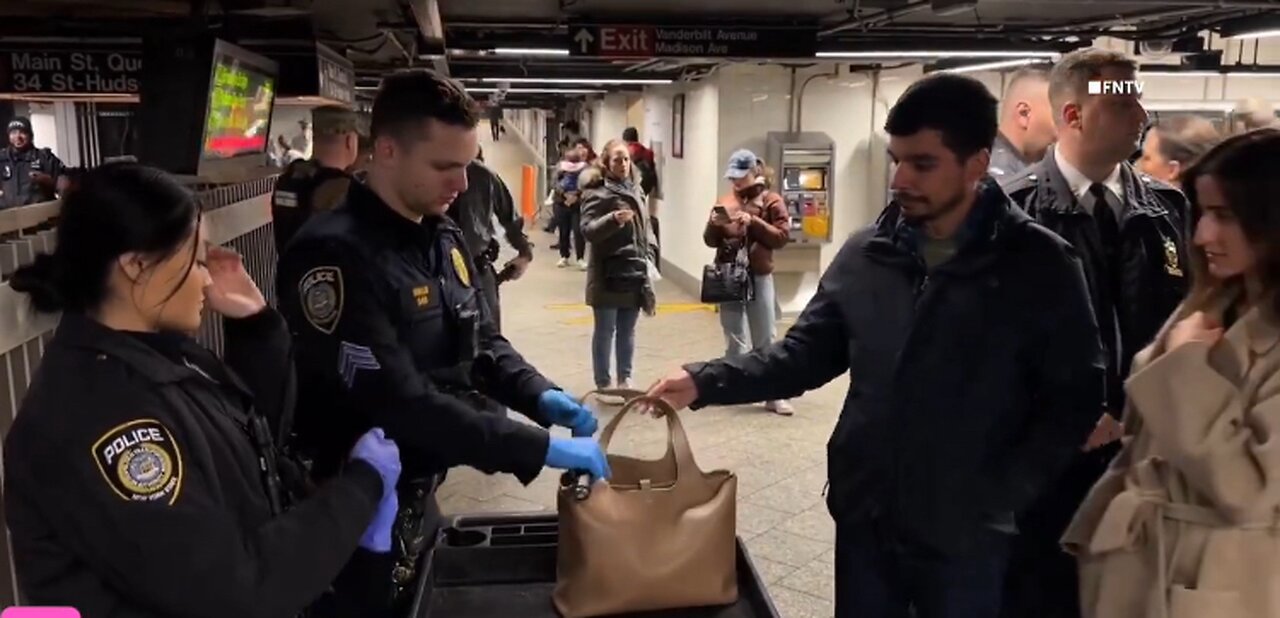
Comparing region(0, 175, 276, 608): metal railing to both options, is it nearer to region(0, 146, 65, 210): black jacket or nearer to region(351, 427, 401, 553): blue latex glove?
region(351, 427, 401, 553): blue latex glove

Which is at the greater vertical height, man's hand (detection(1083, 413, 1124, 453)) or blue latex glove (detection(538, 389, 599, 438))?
blue latex glove (detection(538, 389, 599, 438))

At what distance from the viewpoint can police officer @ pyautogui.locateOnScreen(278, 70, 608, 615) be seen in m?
1.96

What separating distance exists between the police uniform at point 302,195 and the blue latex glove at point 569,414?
2.67 m

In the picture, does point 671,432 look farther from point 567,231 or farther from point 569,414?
point 567,231

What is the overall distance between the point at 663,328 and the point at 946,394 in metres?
7.17

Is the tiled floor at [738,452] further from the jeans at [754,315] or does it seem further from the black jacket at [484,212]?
the black jacket at [484,212]

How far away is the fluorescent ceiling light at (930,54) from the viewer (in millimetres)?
7910

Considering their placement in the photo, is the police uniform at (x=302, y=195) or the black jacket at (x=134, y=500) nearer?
the black jacket at (x=134, y=500)

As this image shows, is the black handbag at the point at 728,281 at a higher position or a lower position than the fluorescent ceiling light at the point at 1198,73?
lower

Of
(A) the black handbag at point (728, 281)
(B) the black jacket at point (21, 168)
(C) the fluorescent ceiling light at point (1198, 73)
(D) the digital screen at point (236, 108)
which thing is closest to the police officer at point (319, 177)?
(D) the digital screen at point (236, 108)

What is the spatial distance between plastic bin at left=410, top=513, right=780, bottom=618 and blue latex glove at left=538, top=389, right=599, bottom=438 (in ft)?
0.77

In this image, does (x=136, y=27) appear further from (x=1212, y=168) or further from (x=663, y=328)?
(x=1212, y=168)

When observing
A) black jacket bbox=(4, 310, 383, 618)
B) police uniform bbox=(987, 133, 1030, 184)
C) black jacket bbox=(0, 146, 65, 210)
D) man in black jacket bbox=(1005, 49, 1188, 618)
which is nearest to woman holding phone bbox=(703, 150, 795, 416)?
police uniform bbox=(987, 133, 1030, 184)

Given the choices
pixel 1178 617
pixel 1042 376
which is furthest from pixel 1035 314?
pixel 1178 617
